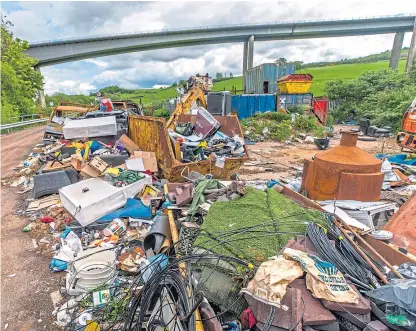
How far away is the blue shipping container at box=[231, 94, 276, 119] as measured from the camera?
17.7 meters

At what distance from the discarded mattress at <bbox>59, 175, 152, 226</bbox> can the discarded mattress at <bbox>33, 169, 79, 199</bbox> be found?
→ 0.97 metres

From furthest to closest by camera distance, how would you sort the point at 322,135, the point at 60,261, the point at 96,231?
the point at 322,135 < the point at 96,231 < the point at 60,261

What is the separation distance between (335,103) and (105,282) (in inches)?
942

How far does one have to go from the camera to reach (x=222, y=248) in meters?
2.79

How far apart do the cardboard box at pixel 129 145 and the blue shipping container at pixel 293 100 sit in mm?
13237

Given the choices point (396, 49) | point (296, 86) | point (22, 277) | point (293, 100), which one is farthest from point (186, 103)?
point (396, 49)

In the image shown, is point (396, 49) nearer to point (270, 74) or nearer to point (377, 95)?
point (377, 95)

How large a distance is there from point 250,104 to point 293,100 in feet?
10.4

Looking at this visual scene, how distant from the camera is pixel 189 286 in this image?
7.61ft

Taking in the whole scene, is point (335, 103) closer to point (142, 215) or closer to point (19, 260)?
point (142, 215)

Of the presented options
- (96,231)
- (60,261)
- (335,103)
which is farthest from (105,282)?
(335,103)

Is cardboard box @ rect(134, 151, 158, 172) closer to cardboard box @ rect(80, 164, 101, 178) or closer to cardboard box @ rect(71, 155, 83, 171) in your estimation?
cardboard box @ rect(80, 164, 101, 178)

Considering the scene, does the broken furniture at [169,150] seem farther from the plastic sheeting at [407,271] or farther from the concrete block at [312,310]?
the concrete block at [312,310]

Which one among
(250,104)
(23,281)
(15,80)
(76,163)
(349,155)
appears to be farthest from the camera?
(15,80)
